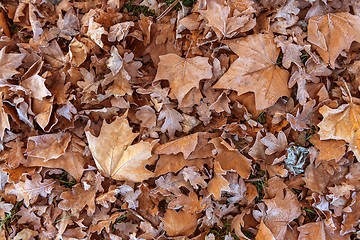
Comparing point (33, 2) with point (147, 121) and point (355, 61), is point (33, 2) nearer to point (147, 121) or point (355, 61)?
point (147, 121)

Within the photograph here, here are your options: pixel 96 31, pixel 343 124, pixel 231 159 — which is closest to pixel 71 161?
pixel 96 31

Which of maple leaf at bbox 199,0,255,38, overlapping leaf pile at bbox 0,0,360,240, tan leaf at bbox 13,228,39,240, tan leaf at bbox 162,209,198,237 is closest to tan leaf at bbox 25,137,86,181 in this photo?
overlapping leaf pile at bbox 0,0,360,240

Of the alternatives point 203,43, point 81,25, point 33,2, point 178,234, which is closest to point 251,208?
point 178,234

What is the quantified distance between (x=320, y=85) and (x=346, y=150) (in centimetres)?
40

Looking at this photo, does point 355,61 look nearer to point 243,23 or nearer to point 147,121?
point 243,23

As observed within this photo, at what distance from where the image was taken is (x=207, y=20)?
7.50 feet

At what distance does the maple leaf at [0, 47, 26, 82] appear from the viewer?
2320 mm

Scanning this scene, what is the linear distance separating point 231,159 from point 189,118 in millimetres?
340

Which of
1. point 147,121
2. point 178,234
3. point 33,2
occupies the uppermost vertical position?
point 33,2

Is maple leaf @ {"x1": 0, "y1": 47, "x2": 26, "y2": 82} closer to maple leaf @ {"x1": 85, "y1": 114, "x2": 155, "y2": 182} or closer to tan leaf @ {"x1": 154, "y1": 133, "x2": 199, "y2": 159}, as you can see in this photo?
maple leaf @ {"x1": 85, "y1": 114, "x2": 155, "y2": 182}

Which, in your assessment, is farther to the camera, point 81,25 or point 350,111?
point 81,25

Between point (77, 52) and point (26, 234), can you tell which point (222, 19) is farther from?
point (26, 234)

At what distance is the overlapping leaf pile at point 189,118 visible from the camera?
7.44ft

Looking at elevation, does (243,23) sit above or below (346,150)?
above
